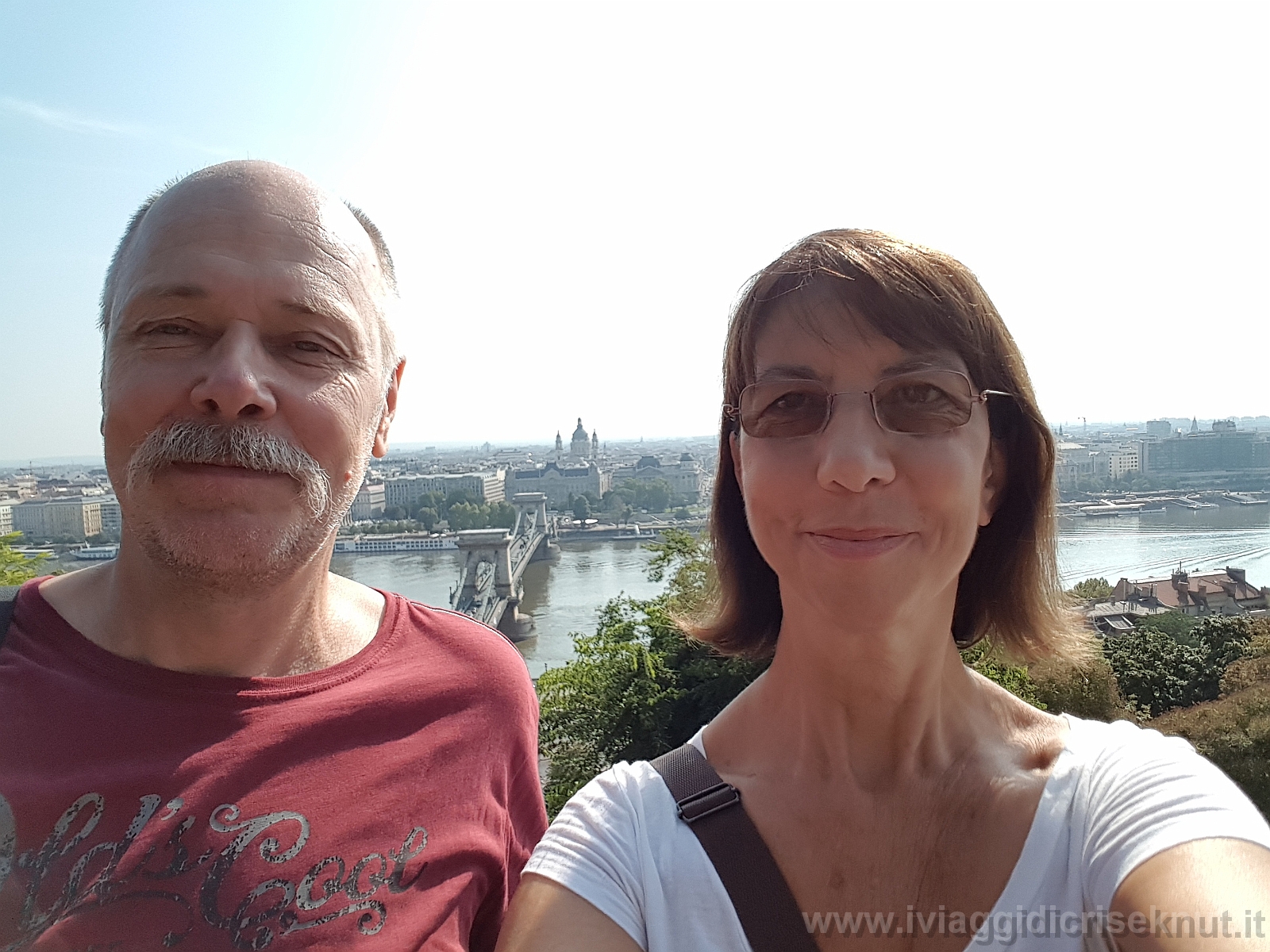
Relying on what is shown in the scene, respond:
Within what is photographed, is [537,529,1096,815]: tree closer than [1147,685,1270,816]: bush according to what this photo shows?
No

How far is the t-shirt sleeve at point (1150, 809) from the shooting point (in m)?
0.52

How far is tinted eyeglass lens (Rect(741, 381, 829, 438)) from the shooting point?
2.14ft

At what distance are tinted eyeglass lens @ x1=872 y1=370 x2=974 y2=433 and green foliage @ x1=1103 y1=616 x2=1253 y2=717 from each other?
7040 millimetres

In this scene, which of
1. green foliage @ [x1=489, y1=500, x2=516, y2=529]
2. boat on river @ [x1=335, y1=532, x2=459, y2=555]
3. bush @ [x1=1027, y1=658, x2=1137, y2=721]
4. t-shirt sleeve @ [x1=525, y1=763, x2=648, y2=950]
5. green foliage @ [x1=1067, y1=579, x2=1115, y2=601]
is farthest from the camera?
green foliage @ [x1=489, y1=500, x2=516, y2=529]

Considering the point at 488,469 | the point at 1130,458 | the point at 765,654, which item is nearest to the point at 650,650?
the point at 765,654

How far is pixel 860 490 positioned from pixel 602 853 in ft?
1.06

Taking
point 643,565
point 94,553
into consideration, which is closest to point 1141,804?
point 94,553

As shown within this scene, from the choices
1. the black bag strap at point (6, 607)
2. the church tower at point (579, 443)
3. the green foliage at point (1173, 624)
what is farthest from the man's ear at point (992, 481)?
the church tower at point (579, 443)

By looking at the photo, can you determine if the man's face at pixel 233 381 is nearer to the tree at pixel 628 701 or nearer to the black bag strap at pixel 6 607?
the black bag strap at pixel 6 607

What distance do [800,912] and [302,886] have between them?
1.26ft

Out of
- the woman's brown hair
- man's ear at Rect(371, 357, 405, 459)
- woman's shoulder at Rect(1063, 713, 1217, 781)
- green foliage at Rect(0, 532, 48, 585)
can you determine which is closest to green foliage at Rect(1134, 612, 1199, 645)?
the woman's brown hair

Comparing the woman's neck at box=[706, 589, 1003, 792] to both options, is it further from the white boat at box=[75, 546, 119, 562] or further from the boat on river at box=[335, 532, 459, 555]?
the boat on river at box=[335, 532, 459, 555]

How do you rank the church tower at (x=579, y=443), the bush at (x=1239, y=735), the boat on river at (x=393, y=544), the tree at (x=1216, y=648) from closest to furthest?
the bush at (x=1239, y=735), the tree at (x=1216, y=648), the boat on river at (x=393, y=544), the church tower at (x=579, y=443)

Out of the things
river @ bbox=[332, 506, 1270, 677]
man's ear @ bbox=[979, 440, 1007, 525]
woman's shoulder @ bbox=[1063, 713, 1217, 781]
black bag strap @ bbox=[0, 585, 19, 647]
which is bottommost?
river @ bbox=[332, 506, 1270, 677]
